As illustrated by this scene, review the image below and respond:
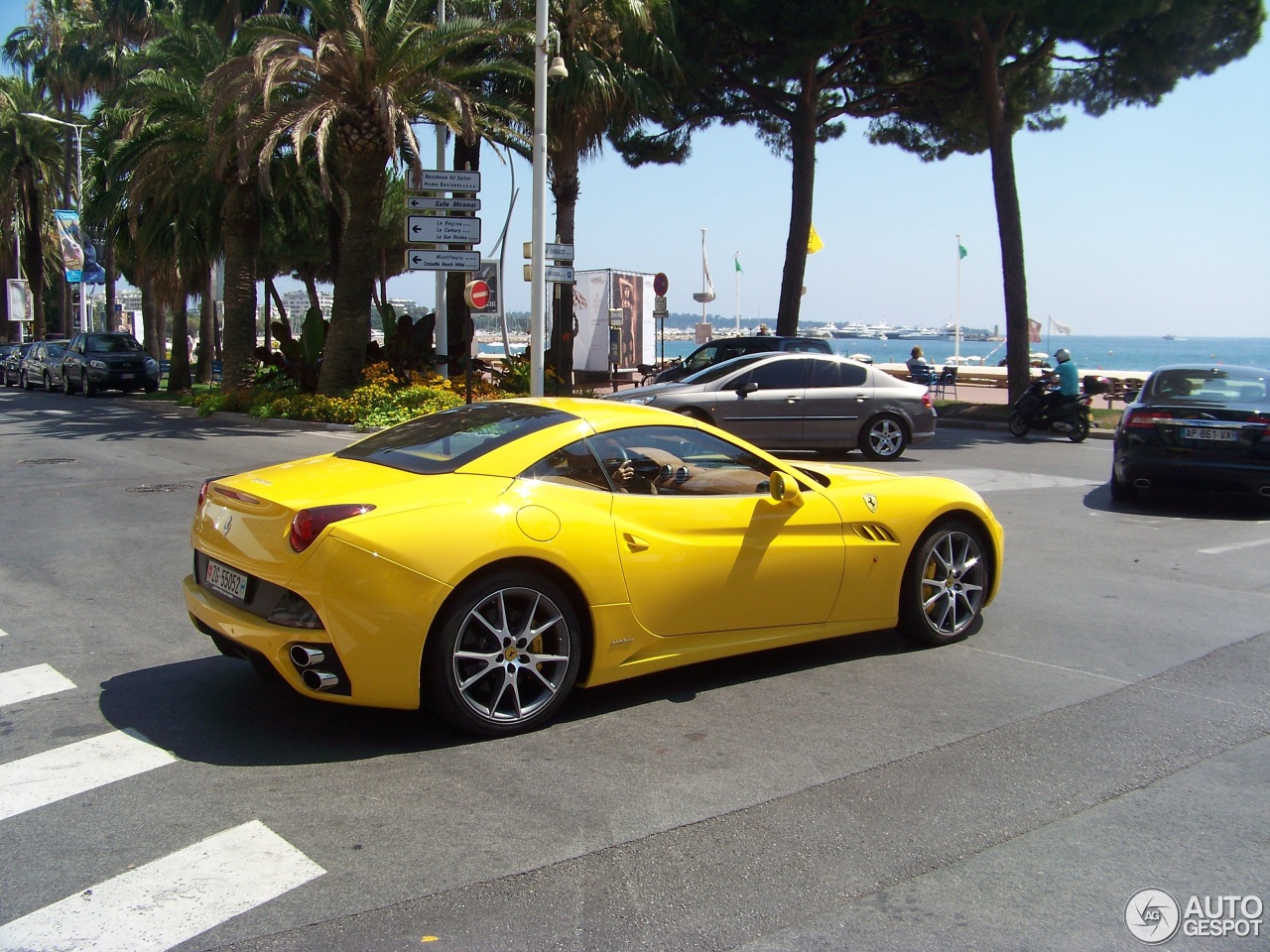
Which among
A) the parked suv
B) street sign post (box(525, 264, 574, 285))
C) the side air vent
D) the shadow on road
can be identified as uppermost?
street sign post (box(525, 264, 574, 285))

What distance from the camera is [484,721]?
4.71 meters

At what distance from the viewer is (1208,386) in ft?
39.2

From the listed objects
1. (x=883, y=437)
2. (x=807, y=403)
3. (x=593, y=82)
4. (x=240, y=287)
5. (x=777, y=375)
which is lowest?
(x=883, y=437)

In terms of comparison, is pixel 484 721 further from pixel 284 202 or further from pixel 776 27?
pixel 284 202

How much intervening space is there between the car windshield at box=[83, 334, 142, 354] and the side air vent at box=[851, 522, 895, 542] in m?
30.3

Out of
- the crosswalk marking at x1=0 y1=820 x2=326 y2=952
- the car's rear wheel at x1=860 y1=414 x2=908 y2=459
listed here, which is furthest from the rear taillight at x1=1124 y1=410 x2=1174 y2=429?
the crosswalk marking at x1=0 y1=820 x2=326 y2=952

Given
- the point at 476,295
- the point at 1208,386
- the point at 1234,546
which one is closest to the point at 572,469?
the point at 1234,546

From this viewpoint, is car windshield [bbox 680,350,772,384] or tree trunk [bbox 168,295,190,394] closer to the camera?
car windshield [bbox 680,350,772,384]

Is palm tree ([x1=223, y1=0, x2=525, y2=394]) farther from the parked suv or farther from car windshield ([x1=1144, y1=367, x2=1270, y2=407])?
car windshield ([x1=1144, y1=367, x2=1270, y2=407])

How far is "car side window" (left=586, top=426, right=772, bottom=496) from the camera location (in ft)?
17.7

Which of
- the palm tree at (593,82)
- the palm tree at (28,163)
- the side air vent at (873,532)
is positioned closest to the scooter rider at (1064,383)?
the palm tree at (593,82)

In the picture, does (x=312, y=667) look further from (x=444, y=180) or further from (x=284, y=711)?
(x=444, y=180)

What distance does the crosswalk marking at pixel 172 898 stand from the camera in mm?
3184

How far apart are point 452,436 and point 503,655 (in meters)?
1.25
